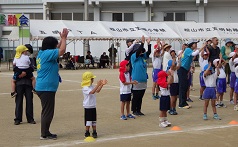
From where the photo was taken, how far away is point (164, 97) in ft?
32.0

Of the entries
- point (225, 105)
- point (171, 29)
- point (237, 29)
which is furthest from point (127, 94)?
point (237, 29)

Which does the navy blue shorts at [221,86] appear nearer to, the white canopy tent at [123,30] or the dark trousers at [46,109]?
the dark trousers at [46,109]

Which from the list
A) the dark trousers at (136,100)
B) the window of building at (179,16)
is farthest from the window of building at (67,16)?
the dark trousers at (136,100)

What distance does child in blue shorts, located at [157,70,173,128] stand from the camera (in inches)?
377

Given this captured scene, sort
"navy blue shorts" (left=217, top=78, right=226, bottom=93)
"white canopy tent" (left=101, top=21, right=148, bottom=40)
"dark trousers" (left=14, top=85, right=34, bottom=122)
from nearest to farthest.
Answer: "dark trousers" (left=14, top=85, right=34, bottom=122) → "navy blue shorts" (left=217, top=78, right=226, bottom=93) → "white canopy tent" (left=101, top=21, right=148, bottom=40)

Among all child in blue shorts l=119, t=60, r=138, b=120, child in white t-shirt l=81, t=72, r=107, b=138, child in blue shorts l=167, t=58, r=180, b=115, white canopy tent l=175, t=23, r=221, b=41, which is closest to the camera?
child in white t-shirt l=81, t=72, r=107, b=138

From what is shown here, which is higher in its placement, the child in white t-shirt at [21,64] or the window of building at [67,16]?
the window of building at [67,16]

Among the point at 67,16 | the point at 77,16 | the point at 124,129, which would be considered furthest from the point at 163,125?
the point at 67,16

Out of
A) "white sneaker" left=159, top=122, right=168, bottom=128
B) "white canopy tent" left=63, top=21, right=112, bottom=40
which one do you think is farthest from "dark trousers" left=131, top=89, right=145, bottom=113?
"white canopy tent" left=63, top=21, right=112, bottom=40

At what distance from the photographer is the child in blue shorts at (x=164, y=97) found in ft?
31.4

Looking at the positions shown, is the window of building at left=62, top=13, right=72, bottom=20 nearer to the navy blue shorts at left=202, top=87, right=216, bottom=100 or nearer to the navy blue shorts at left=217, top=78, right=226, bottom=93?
the navy blue shorts at left=217, top=78, right=226, bottom=93

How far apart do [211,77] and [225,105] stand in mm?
2558

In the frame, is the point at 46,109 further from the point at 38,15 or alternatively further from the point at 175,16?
the point at 38,15

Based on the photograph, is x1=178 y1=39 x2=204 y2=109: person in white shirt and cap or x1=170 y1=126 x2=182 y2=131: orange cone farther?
x1=178 y1=39 x2=204 y2=109: person in white shirt and cap
